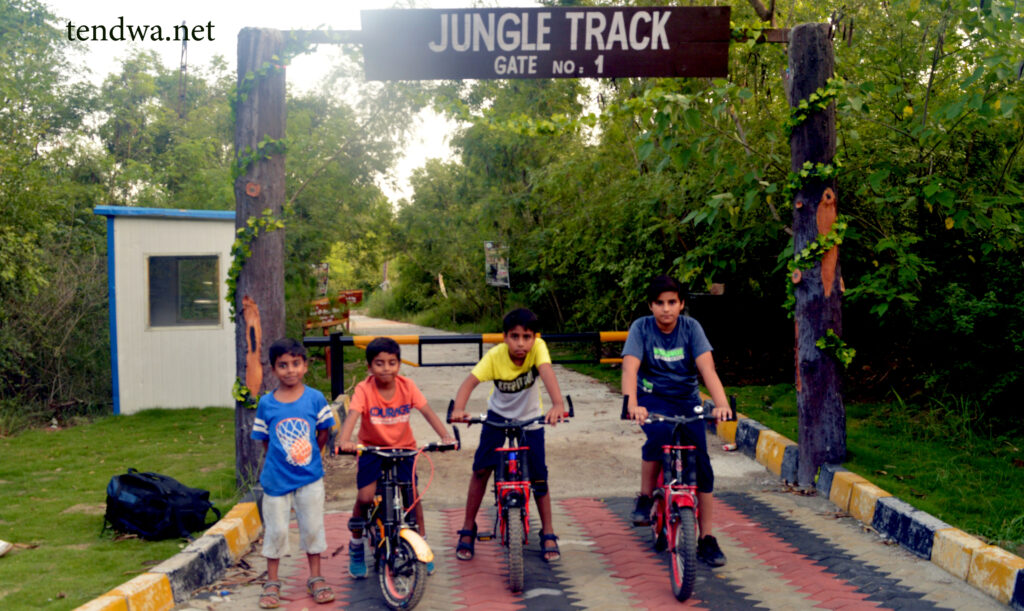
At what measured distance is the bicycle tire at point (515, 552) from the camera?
480 centimetres

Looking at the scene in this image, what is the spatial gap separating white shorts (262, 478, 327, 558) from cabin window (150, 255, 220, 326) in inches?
320

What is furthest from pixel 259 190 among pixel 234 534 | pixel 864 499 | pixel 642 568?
pixel 864 499

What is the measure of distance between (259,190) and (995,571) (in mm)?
5591

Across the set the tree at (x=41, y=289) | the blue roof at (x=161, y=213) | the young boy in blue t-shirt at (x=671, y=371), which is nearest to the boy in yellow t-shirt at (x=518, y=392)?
the young boy in blue t-shirt at (x=671, y=371)

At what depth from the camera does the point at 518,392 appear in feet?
17.5

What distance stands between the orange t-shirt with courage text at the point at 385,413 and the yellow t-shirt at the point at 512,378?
47 centimetres

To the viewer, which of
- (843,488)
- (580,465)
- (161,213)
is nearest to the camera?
(843,488)

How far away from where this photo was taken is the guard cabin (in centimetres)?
1191

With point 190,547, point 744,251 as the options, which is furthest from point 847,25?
point 190,547

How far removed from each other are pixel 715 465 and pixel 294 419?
15.1 feet

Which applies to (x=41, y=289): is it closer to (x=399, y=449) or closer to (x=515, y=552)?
(x=399, y=449)

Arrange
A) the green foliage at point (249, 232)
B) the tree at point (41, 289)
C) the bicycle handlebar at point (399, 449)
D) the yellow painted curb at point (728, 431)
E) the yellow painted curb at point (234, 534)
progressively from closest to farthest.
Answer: the bicycle handlebar at point (399, 449) → the yellow painted curb at point (234, 534) → the green foliage at point (249, 232) → the yellow painted curb at point (728, 431) → the tree at point (41, 289)

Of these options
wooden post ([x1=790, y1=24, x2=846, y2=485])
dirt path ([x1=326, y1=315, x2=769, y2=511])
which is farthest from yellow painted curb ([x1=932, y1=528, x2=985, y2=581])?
dirt path ([x1=326, y1=315, x2=769, y2=511])

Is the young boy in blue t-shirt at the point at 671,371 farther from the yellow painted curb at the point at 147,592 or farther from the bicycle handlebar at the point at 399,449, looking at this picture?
the yellow painted curb at the point at 147,592
